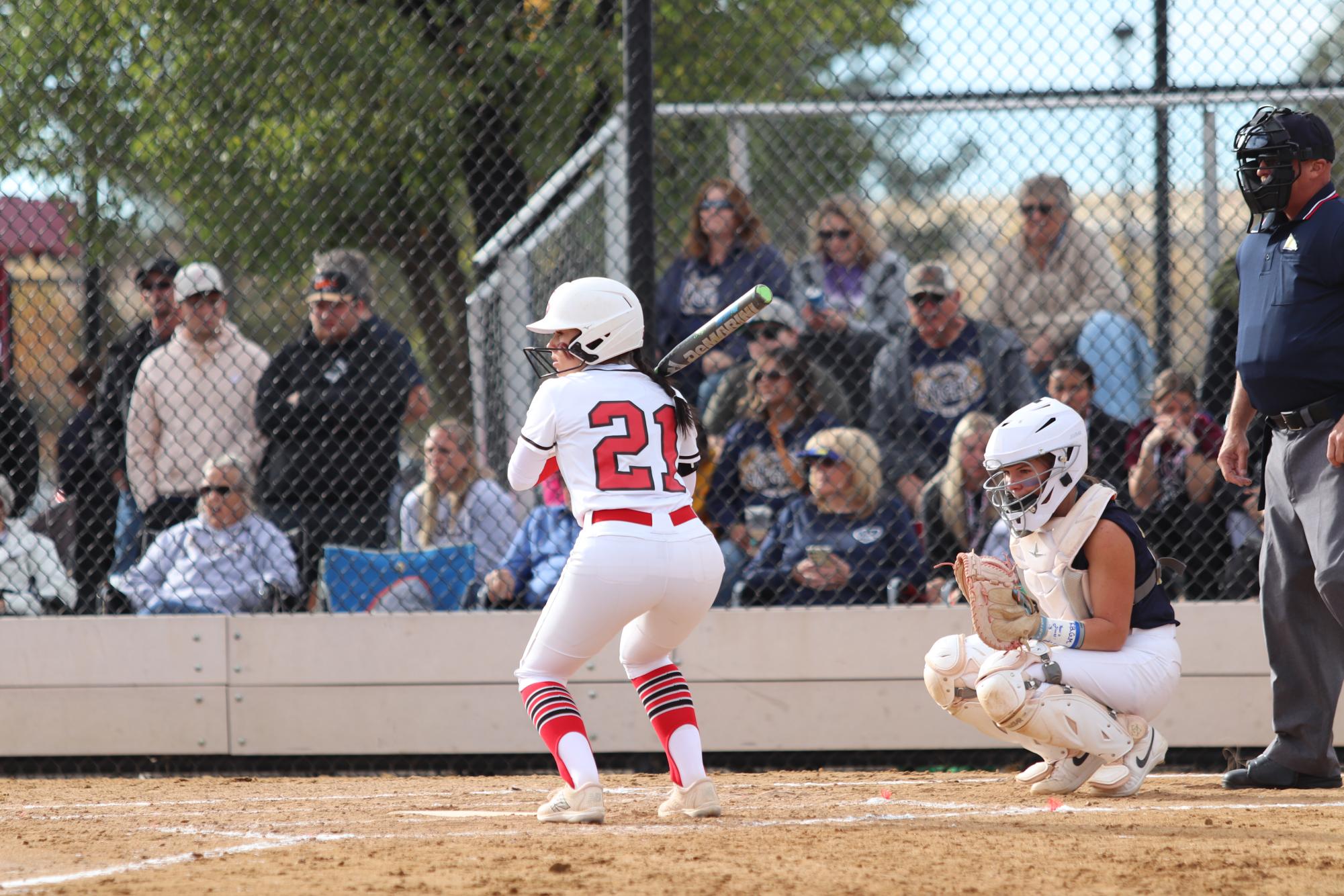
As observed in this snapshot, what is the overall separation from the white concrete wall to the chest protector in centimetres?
137

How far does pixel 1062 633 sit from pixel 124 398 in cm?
434

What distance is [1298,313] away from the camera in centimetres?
444

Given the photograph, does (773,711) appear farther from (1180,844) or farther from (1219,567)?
(1180,844)

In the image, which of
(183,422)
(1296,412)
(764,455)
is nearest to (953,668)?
(1296,412)

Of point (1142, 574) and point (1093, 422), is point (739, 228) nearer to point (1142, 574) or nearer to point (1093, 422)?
point (1093, 422)

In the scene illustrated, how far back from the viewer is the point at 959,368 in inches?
253

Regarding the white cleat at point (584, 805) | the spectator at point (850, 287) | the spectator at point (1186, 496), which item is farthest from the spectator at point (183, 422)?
the spectator at point (1186, 496)

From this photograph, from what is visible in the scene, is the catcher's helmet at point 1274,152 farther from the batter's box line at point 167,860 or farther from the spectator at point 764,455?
the batter's box line at point 167,860

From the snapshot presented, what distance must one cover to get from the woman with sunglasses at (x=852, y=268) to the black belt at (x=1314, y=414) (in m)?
→ 2.53

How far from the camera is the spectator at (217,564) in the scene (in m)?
6.34

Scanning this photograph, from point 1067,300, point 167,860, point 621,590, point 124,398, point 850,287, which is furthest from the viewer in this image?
point 850,287

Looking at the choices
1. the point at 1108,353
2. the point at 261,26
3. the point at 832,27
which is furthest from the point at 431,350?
the point at 1108,353

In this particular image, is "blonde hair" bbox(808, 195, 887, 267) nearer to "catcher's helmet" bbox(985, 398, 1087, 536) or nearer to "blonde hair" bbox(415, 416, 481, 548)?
"blonde hair" bbox(415, 416, 481, 548)

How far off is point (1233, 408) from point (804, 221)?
12.0 feet
